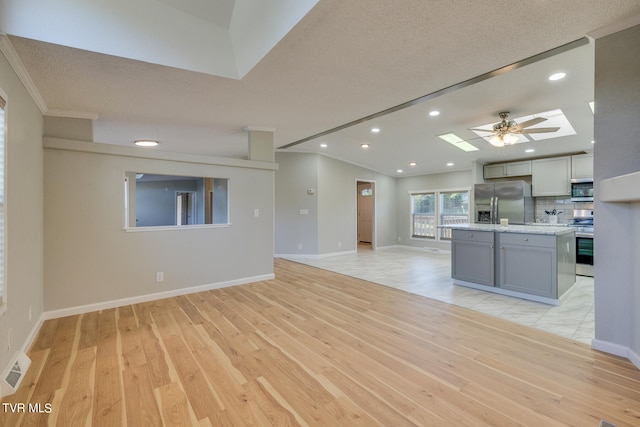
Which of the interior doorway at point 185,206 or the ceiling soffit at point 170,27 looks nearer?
the ceiling soffit at point 170,27

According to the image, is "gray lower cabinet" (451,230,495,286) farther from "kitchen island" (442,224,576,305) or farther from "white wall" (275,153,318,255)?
"white wall" (275,153,318,255)

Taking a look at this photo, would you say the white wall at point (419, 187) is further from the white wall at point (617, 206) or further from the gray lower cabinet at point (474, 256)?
the white wall at point (617, 206)

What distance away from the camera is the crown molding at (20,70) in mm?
2002

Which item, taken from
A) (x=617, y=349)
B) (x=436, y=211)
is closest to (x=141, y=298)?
(x=617, y=349)

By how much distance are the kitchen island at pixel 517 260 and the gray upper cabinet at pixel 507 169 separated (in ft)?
8.58

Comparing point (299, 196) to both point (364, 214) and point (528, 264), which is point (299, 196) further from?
point (528, 264)

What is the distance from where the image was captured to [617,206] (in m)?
2.24

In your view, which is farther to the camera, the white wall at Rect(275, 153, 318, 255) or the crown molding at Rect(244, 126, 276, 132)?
the white wall at Rect(275, 153, 318, 255)

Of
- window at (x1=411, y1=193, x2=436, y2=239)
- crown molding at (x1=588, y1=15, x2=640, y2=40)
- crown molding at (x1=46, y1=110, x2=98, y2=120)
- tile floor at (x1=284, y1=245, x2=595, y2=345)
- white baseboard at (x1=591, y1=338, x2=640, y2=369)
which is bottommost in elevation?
tile floor at (x1=284, y1=245, x2=595, y2=345)

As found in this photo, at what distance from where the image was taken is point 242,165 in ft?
14.5

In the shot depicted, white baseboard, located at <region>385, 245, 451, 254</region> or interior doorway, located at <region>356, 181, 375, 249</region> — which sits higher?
interior doorway, located at <region>356, 181, 375, 249</region>

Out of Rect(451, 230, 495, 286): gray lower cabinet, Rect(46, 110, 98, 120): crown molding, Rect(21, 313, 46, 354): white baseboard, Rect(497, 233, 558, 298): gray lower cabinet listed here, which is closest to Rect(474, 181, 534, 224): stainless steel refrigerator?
Rect(451, 230, 495, 286): gray lower cabinet

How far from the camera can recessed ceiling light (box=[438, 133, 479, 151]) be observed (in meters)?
5.36

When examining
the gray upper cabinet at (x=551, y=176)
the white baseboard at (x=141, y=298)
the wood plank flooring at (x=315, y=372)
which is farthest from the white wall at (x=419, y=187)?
the white baseboard at (x=141, y=298)
